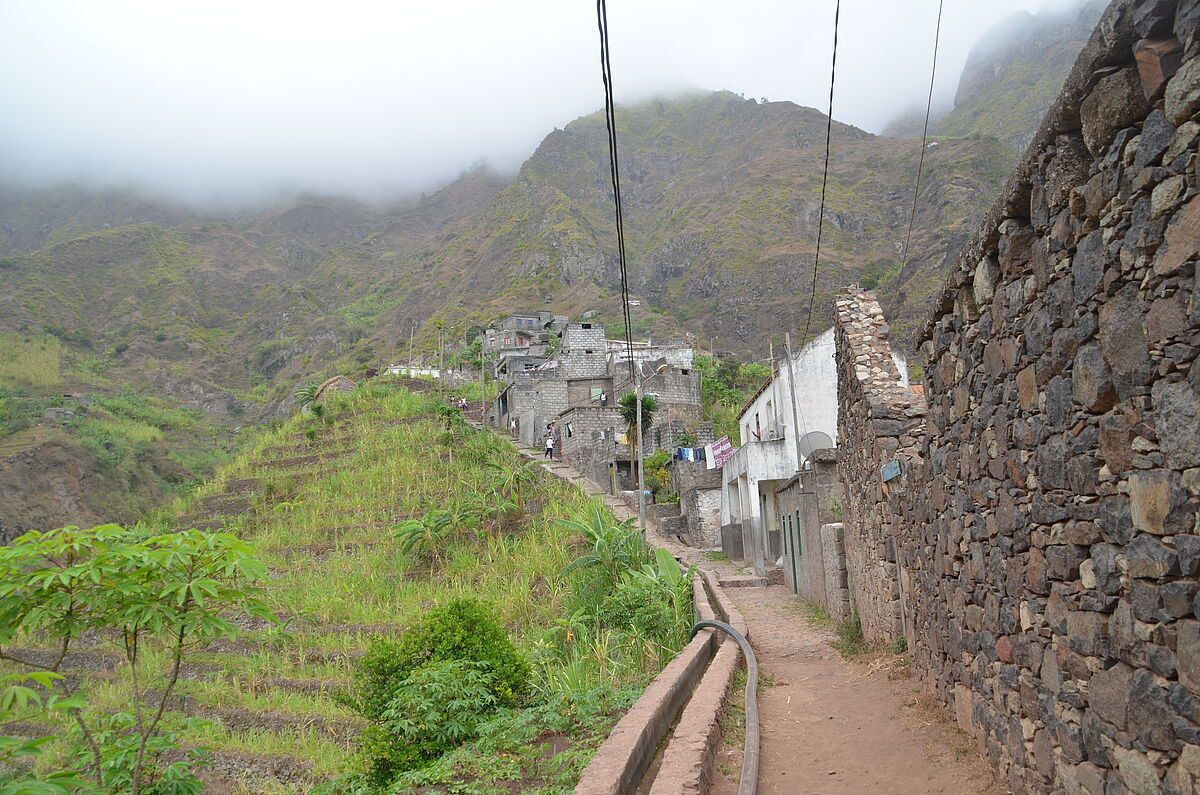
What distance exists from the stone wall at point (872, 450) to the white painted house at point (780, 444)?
10315mm

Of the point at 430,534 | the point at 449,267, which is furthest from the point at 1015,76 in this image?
the point at 430,534

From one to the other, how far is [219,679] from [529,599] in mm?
6013

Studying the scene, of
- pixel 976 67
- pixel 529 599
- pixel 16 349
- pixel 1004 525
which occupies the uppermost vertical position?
pixel 976 67

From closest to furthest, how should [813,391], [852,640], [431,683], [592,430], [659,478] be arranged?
[431,683]
[852,640]
[813,391]
[659,478]
[592,430]

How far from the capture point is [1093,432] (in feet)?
9.19

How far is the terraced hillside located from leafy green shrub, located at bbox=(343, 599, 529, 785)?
419 millimetres

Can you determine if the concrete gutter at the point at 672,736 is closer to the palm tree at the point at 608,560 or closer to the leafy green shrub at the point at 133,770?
the leafy green shrub at the point at 133,770

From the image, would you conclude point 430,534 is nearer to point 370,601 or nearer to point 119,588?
point 370,601

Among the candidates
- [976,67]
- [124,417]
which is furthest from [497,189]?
[124,417]

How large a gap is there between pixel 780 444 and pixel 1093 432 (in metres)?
19.3

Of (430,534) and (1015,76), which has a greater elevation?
(1015,76)

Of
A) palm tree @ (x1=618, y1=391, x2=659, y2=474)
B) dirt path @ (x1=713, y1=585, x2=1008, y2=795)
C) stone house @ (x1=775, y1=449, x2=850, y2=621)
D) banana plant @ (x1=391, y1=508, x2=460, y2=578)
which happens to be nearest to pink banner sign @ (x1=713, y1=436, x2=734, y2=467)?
palm tree @ (x1=618, y1=391, x2=659, y2=474)

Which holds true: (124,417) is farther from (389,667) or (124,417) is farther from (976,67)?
(976,67)

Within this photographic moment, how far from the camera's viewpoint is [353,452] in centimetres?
3145
